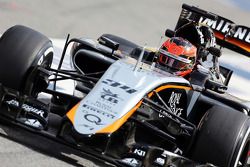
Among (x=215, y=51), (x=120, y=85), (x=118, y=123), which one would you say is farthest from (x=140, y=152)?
(x=215, y=51)

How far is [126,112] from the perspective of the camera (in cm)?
642

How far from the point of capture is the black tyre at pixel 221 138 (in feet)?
20.7

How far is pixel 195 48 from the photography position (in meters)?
8.54

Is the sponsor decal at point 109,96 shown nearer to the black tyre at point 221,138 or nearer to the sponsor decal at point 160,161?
the sponsor decal at point 160,161

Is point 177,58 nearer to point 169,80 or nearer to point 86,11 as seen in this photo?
point 169,80

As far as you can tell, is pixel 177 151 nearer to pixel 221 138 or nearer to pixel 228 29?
Answer: pixel 221 138

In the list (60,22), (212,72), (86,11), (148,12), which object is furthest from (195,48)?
(148,12)

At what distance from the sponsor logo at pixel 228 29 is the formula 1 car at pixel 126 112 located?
8.25ft

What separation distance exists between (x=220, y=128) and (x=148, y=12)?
10825mm

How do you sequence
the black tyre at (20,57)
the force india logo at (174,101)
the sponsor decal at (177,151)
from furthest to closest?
the force india logo at (174,101)
the sponsor decal at (177,151)
the black tyre at (20,57)

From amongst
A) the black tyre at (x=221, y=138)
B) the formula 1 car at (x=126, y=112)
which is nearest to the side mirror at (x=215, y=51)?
the formula 1 car at (x=126, y=112)

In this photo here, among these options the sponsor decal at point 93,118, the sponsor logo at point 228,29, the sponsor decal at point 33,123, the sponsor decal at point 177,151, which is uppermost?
the sponsor logo at point 228,29

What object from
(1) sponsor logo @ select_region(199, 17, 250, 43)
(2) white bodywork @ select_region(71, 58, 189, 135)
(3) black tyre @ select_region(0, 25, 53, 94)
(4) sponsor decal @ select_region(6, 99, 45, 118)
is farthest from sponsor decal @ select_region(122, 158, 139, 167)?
(1) sponsor logo @ select_region(199, 17, 250, 43)

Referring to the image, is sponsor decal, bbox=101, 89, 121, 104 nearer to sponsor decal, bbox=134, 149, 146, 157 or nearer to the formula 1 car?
the formula 1 car
